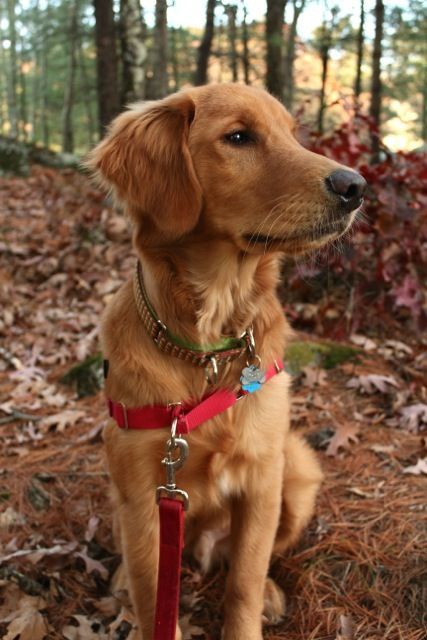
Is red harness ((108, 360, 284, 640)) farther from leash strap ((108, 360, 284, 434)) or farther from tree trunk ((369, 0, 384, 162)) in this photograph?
tree trunk ((369, 0, 384, 162))

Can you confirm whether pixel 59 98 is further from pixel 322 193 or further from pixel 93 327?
pixel 322 193

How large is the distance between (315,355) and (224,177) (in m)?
2.47

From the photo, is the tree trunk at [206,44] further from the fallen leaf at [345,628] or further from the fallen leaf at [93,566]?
the fallen leaf at [345,628]

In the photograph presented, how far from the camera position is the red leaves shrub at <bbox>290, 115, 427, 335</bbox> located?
4582 millimetres

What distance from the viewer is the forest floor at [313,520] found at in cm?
239

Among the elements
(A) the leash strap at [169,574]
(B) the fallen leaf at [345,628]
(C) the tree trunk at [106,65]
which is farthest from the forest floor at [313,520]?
(C) the tree trunk at [106,65]

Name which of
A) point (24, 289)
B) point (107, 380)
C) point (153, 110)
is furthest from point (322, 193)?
point (24, 289)

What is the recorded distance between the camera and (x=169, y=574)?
1.81 m

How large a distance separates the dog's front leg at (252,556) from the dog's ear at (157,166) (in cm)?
106

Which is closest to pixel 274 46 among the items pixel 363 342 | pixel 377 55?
pixel 377 55

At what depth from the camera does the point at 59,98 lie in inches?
1156

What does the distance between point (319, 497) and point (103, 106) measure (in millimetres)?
8254

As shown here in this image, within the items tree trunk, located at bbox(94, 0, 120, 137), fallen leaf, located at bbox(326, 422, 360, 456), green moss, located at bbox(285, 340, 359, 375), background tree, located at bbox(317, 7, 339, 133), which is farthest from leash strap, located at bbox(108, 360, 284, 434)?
background tree, located at bbox(317, 7, 339, 133)

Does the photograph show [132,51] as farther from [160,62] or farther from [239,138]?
[239,138]
